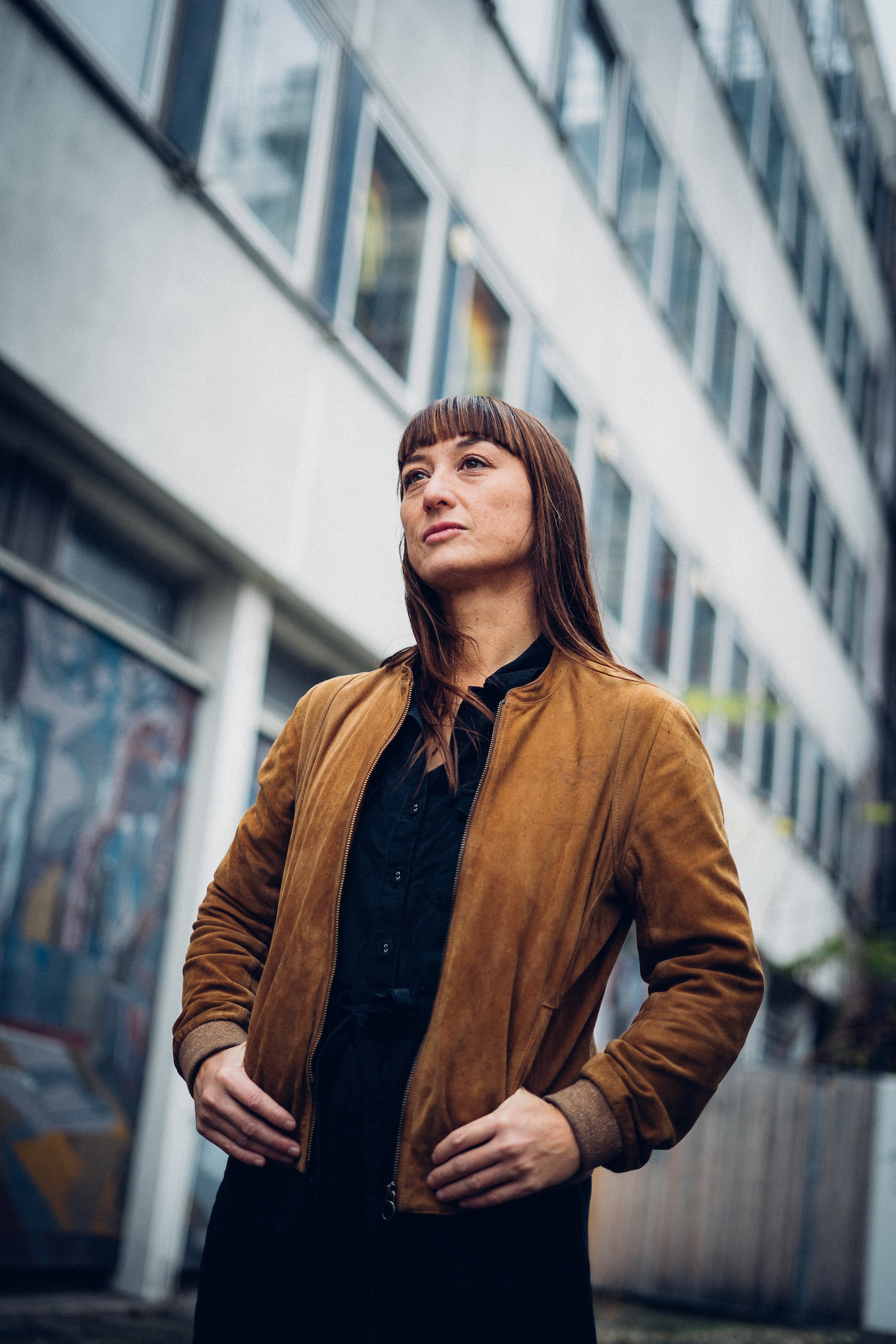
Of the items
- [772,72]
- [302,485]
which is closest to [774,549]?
[772,72]

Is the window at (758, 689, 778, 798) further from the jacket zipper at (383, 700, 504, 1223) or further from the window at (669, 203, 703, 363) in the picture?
the jacket zipper at (383, 700, 504, 1223)

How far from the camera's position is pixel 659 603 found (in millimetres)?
14422

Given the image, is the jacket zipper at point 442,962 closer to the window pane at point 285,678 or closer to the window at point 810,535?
the window pane at point 285,678

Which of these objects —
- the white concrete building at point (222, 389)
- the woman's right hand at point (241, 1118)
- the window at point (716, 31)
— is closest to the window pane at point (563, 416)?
the white concrete building at point (222, 389)

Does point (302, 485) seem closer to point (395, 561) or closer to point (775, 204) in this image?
point (395, 561)

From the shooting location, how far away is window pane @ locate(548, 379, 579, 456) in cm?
1159

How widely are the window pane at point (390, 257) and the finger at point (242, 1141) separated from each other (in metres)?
7.19

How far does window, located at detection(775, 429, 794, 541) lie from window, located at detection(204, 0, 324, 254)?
11.4 m

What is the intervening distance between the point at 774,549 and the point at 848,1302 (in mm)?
9897

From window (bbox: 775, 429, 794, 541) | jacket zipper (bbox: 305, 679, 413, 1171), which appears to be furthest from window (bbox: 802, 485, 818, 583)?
jacket zipper (bbox: 305, 679, 413, 1171)

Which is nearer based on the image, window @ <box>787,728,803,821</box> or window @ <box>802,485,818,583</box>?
window @ <box>787,728,803,821</box>

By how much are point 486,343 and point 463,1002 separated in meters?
8.99

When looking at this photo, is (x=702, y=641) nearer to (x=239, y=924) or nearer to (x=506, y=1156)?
(x=239, y=924)

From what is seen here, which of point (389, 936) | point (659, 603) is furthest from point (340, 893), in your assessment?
point (659, 603)
